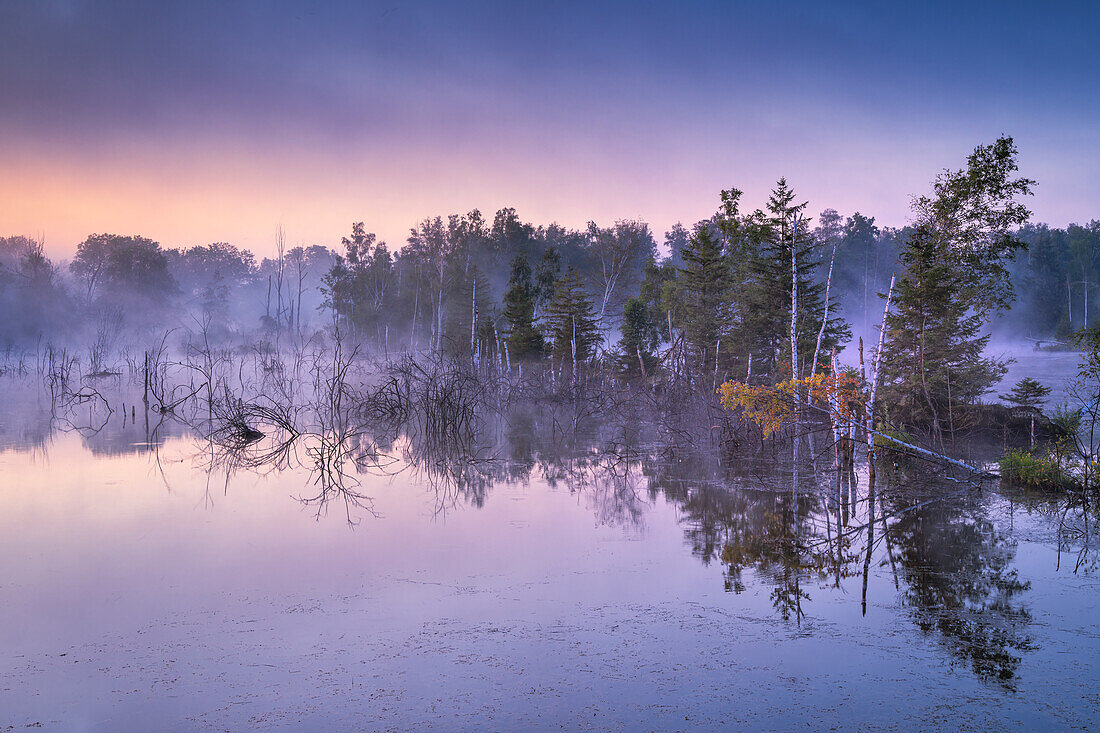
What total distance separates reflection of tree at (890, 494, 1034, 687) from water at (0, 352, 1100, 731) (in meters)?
0.04

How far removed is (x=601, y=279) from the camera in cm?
5022

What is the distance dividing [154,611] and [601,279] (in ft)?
146

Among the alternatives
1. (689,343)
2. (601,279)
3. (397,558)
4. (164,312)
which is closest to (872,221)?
(601,279)

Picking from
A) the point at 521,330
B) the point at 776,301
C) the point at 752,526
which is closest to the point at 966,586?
the point at 752,526

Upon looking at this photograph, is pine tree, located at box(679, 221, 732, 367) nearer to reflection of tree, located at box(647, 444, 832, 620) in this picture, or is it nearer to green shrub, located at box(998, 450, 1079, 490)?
reflection of tree, located at box(647, 444, 832, 620)

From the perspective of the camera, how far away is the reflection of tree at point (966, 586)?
583 cm

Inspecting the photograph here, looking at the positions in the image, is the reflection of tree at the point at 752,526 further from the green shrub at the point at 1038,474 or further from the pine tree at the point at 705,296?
the pine tree at the point at 705,296

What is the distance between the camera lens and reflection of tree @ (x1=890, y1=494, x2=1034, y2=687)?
583cm

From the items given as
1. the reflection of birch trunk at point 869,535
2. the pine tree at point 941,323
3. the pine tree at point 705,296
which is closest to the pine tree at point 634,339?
the pine tree at point 705,296

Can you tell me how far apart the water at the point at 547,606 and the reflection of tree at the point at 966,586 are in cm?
4

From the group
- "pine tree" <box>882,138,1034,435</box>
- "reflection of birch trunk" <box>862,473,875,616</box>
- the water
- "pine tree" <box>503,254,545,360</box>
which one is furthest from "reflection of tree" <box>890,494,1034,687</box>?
"pine tree" <box>503,254,545,360</box>

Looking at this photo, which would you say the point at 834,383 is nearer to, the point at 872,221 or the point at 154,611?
the point at 154,611

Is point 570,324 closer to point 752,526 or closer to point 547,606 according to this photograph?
point 752,526

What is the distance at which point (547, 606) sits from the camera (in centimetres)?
696
